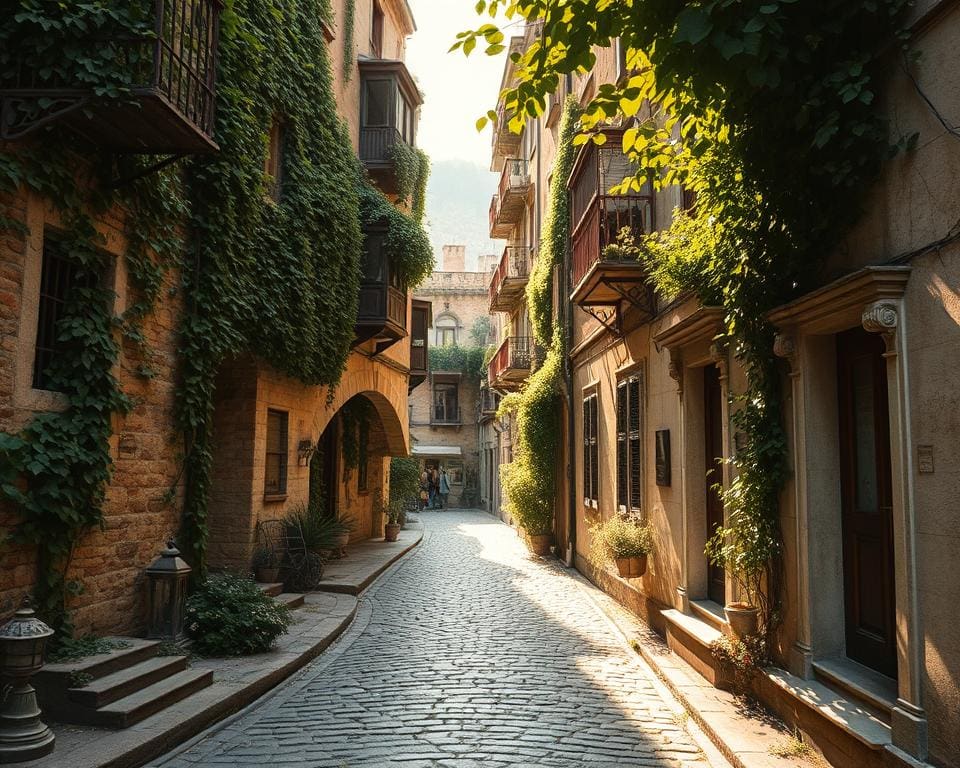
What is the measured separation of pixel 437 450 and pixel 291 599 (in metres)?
33.1

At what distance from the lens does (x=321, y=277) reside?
40.9ft

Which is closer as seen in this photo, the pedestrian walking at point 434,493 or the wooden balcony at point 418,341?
the wooden balcony at point 418,341

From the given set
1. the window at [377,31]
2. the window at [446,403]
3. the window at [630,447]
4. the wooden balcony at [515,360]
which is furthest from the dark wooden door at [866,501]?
the window at [446,403]

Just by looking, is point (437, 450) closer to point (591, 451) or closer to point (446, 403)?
point (446, 403)

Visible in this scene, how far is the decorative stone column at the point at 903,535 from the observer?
422 centimetres

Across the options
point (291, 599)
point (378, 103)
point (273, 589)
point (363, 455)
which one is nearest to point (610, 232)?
point (291, 599)

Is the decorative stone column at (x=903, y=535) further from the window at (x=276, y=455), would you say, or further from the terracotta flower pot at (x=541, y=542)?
the terracotta flower pot at (x=541, y=542)

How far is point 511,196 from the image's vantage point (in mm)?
23766

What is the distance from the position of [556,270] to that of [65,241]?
11844mm

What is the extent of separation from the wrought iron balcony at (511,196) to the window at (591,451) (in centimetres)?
1023

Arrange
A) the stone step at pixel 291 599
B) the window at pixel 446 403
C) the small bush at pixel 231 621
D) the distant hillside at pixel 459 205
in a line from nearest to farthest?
the small bush at pixel 231 621, the stone step at pixel 291 599, the window at pixel 446 403, the distant hillside at pixel 459 205

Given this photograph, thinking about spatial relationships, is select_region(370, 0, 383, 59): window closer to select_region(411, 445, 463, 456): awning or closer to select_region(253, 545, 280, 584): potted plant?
select_region(253, 545, 280, 584): potted plant

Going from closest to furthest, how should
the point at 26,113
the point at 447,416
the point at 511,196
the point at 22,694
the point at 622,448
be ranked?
the point at 22,694 → the point at 26,113 → the point at 622,448 → the point at 511,196 → the point at 447,416

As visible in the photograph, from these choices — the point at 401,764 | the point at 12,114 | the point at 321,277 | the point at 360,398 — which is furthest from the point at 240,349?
the point at 360,398
